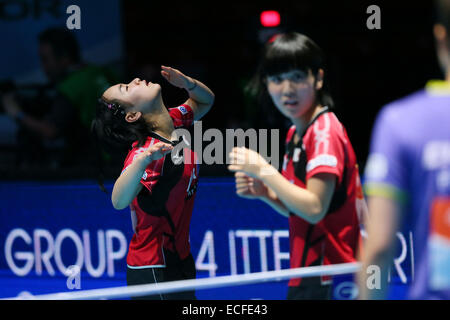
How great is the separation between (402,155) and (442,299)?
367 millimetres

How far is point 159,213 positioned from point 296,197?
0.95 meters

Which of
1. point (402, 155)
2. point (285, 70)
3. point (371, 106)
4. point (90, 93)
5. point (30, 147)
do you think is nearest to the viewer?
point (402, 155)

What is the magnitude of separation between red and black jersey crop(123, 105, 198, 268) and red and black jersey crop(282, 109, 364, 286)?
674 millimetres

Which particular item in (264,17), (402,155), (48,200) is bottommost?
(48,200)

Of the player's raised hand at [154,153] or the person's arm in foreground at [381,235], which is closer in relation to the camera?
the person's arm in foreground at [381,235]

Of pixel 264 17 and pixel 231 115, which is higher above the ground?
pixel 264 17

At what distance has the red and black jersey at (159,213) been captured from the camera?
308cm

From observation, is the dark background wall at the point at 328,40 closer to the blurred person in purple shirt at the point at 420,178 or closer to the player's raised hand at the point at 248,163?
the player's raised hand at the point at 248,163

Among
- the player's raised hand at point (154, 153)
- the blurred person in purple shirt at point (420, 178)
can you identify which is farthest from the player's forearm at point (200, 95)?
the blurred person in purple shirt at point (420, 178)

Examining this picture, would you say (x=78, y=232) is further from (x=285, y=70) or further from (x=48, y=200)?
(x=285, y=70)

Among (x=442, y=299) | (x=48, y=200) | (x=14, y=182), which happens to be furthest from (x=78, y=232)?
(x=442, y=299)

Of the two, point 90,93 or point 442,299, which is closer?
point 442,299

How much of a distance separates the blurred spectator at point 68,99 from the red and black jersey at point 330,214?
8.69 feet

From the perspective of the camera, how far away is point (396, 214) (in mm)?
1577
